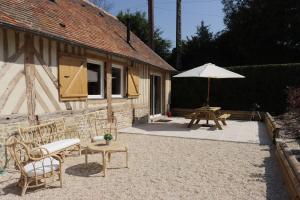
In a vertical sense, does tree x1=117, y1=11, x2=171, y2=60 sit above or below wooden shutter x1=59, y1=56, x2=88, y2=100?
above

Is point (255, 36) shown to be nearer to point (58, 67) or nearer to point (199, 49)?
point (199, 49)

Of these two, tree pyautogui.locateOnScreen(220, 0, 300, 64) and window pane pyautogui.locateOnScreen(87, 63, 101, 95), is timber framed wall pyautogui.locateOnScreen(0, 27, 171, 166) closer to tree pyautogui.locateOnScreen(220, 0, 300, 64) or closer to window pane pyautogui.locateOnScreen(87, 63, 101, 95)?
window pane pyautogui.locateOnScreen(87, 63, 101, 95)

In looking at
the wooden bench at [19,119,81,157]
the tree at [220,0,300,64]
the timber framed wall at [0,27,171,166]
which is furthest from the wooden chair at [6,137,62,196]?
the tree at [220,0,300,64]

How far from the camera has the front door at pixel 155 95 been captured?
12039 mm

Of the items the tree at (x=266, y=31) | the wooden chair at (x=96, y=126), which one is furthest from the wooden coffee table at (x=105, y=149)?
the tree at (x=266, y=31)

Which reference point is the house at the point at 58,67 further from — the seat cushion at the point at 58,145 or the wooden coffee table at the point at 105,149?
the wooden coffee table at the point at 105,149

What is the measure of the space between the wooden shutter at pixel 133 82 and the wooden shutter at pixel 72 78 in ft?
8.21

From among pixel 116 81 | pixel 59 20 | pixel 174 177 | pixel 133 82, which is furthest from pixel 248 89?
pixel 174 177

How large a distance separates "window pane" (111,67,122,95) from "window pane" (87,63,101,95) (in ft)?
3.34

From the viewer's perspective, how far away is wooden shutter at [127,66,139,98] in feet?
30.0

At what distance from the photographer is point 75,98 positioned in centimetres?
646

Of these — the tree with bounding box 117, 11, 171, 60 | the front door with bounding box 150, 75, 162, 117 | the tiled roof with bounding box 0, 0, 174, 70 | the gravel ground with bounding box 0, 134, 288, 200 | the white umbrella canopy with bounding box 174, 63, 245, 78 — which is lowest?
the gravel ground with bounding box 0, 134, 288, 200

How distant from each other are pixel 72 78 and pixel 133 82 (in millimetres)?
3362

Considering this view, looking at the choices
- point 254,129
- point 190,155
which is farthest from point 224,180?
point 254,129
